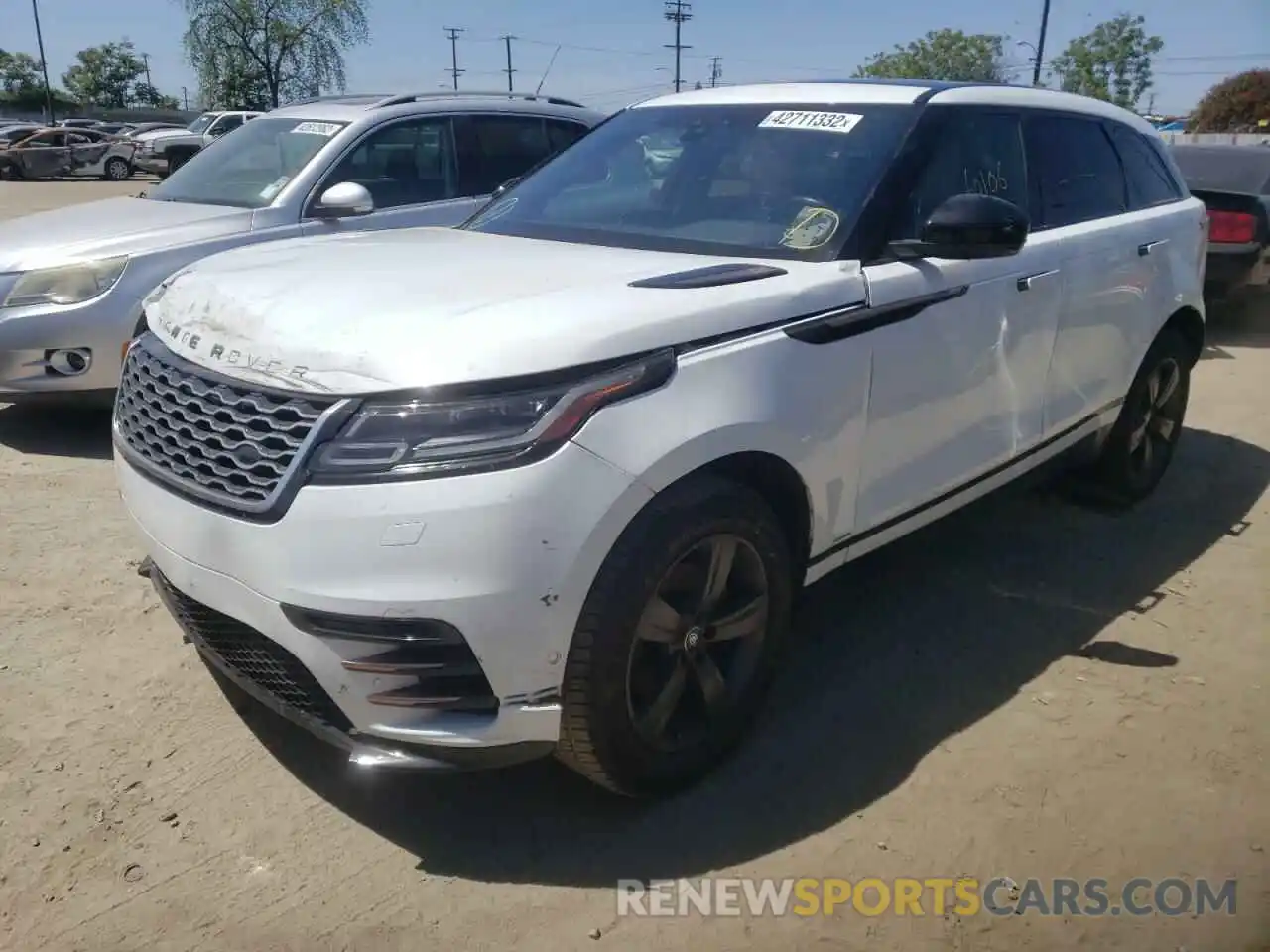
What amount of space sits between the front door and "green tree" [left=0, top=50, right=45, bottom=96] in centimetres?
9331

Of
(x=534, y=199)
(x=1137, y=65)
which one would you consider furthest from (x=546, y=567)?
(x=1137, y=65)

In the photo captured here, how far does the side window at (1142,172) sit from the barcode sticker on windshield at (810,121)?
177 cm

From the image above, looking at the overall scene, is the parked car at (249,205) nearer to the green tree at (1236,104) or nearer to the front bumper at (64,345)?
the front bumper at (64,345)

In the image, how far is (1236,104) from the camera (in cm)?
4466

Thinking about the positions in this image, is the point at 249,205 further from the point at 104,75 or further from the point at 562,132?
the point at 104,75

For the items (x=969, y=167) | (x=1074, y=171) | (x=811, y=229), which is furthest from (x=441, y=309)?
(x=1074, y=171)

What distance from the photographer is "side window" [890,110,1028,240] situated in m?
3.46

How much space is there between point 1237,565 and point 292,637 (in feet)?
12.9

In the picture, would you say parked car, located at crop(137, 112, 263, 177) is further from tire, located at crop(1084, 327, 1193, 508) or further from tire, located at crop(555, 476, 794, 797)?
tire, located at crop(555, 476, 794, 797)

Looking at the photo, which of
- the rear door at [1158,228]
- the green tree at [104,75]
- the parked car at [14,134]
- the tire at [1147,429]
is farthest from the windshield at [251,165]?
the green tree at [104,75]

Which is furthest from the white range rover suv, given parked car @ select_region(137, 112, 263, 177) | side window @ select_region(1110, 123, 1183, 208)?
parked car @ select_region(137, 112, 263, 177)

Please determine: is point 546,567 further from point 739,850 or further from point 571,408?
point 739,850

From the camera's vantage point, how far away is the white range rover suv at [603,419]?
7.64 feet

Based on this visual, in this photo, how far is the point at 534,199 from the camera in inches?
159
